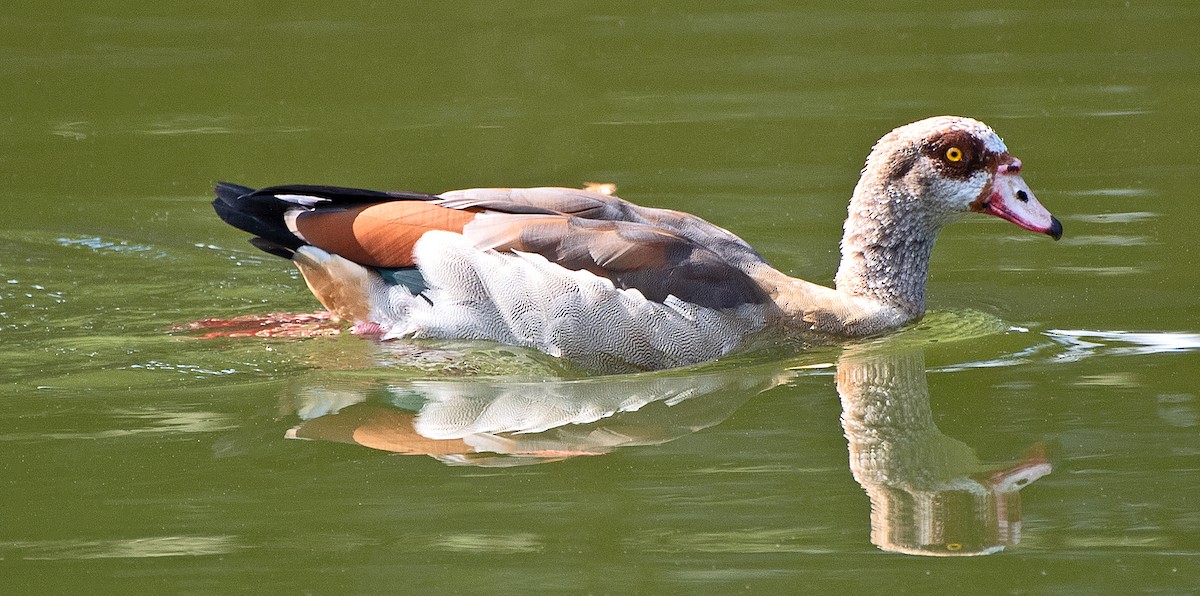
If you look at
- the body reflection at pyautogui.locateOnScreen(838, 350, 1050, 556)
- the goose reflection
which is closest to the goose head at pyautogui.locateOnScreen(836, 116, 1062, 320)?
the goose reflection

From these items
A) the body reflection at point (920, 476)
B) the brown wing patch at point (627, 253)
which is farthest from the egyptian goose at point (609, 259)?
the body reflection at point (920, 476)

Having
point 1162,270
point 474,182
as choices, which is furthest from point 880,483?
point 474,182

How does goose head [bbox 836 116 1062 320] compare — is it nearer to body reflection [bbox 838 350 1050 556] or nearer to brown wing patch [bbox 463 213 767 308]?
brown wing patch [bbox 463 213 767 308]

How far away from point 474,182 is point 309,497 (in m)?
5.00

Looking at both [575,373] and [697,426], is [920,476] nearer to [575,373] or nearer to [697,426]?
[697,426]

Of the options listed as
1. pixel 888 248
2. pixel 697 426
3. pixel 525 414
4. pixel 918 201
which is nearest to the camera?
pixel 697 426

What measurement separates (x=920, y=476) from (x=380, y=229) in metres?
2.95

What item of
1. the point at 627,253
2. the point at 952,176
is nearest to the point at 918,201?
the point at 952,176

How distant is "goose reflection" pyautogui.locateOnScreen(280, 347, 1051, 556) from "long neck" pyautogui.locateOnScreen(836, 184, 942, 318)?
1.34ft

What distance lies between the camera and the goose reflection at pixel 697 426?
5.69 meters

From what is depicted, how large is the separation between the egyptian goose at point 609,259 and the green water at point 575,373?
0.65ft

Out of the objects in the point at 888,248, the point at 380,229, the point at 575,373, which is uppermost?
the point at 380,229

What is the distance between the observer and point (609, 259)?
24.9 feet

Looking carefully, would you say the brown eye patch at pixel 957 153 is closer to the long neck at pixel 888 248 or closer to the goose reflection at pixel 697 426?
the long neck at pixel 888 248
